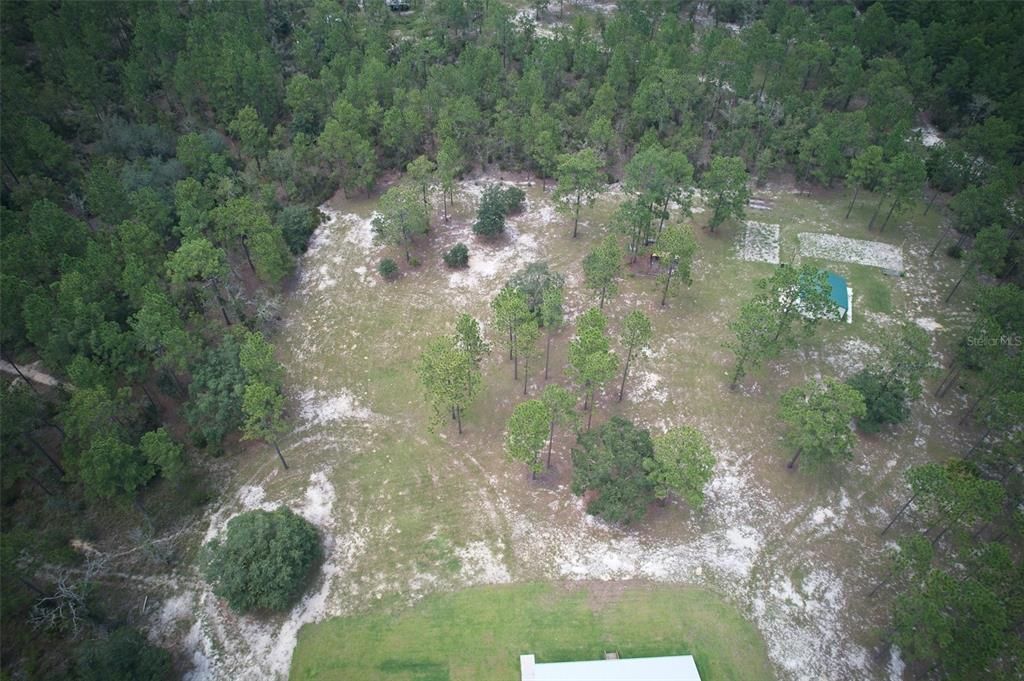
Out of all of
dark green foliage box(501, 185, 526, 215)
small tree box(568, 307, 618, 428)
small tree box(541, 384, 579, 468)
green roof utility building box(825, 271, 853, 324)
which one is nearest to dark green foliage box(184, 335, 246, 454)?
small tree box(541, 384, 579, 468)

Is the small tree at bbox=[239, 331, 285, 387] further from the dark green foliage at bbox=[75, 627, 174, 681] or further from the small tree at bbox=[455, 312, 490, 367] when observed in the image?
the dark green foliage at bbox=[75, 627, 174, 681]

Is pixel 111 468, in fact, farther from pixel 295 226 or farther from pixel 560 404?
pixel 295 226

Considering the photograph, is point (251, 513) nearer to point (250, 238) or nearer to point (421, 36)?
point (250, 238)

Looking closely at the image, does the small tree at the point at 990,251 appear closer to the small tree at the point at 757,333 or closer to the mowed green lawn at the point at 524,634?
the small tree at the point at 757,333

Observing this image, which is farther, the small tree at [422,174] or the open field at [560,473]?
the small tree at [422,174]

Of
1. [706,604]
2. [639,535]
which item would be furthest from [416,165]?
[706,604]
